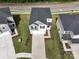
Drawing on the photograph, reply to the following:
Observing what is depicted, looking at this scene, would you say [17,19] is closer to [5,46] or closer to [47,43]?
[47,43]

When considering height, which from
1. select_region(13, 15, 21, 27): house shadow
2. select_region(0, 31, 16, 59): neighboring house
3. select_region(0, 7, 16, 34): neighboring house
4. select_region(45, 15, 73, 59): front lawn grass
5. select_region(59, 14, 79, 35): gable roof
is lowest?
select_region(45, 15, 73, 59): front lawn grass

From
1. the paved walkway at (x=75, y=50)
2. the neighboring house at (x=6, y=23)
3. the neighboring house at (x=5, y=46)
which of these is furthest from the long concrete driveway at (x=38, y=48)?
the neighboring house at (x=6, y=23)

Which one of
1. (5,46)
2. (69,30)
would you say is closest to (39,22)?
(69,30)

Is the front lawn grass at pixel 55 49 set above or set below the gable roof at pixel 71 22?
below

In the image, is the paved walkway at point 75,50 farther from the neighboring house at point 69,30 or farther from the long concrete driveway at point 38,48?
the long concrete driveway at point 38,48

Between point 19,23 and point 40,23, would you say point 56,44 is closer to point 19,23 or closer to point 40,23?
point 40,23

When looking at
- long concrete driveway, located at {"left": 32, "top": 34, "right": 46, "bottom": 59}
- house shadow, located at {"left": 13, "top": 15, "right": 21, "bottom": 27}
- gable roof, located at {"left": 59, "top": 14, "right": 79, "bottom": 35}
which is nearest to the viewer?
long concrete driveway, located at {"left": 32, "top": 34, "right": 46, "bottom": 59}

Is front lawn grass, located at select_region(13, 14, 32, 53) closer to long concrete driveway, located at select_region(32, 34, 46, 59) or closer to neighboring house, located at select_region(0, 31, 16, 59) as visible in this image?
long concrete driveway, located at select_region(32, 34, 46, 59)

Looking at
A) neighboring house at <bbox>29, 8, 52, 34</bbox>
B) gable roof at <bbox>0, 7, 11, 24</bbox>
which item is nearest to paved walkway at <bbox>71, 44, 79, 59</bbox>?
neighboring house at <bbox>29, 8, 52, 34</bbox>
